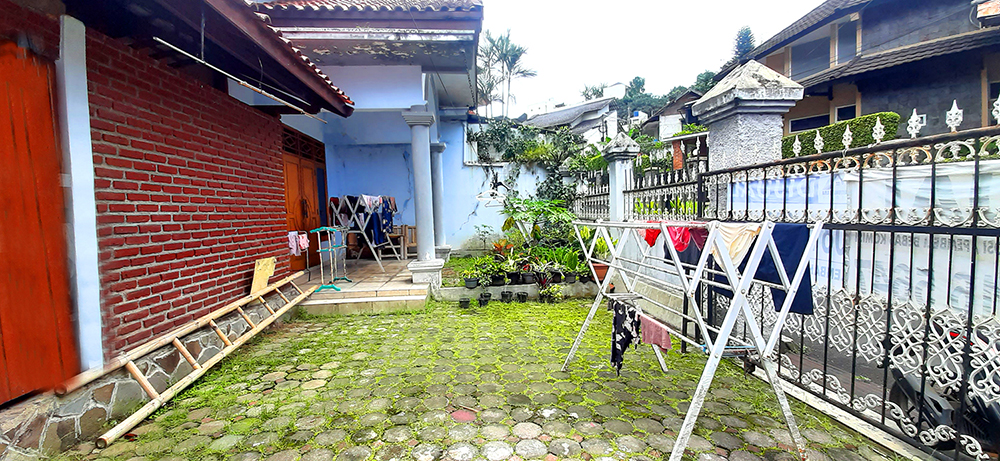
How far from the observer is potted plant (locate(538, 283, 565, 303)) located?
19.5 feet

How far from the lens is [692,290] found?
2016mm

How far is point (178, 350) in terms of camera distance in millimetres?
3150

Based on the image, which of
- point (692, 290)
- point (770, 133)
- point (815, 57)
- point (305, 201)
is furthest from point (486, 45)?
point (692, 290)

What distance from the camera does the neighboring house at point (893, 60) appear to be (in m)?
11.1

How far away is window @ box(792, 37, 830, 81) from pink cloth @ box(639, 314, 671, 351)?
18696 millimetres

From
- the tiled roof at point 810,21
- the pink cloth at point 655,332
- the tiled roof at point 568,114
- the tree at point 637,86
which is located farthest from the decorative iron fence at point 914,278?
the tree at point 637,86

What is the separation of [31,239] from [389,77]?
4541mm

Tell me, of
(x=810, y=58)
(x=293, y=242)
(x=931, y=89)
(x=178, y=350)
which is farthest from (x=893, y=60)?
(x=178, y=350)

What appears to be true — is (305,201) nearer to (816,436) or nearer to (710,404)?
(710,404)

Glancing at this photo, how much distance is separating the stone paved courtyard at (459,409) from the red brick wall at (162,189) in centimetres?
73

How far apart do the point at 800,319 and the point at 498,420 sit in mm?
2293

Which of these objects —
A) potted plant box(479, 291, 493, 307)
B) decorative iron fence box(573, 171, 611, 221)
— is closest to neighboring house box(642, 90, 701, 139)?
decorative iron fence box(573, 171, 611, 221)

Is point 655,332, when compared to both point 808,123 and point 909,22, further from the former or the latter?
point 808,123

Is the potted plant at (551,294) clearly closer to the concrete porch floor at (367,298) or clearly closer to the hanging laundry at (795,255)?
the concrete porch floor at (367,298)
